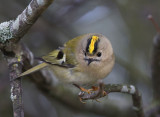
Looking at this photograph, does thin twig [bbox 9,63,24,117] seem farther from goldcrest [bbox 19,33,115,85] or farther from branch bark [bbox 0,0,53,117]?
goldcrest [bbox 19,33,115,85]

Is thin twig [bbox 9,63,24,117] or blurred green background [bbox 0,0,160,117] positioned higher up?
blurred green background [bbox 0,0,160,117]

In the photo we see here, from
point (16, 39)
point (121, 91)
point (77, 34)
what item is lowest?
point (121, 91)

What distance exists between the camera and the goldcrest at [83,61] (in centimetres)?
268

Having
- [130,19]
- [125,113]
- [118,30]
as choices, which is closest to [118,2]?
[130,19]

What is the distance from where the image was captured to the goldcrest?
2.68 meters

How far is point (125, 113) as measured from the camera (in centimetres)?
364

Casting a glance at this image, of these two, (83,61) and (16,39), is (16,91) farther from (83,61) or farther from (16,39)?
(83,61)

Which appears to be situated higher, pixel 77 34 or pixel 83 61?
pixel 77 34

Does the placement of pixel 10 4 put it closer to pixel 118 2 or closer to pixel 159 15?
pixel 118 2

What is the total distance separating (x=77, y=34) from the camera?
429cm

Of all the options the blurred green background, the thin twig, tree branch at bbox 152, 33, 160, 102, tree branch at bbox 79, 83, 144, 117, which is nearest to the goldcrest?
the thin twig

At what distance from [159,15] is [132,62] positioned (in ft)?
3.10

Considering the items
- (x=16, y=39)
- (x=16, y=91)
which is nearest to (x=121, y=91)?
(x=16, y=91)

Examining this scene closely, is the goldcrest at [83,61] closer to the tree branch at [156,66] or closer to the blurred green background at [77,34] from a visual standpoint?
the tree branch at [156,66]
